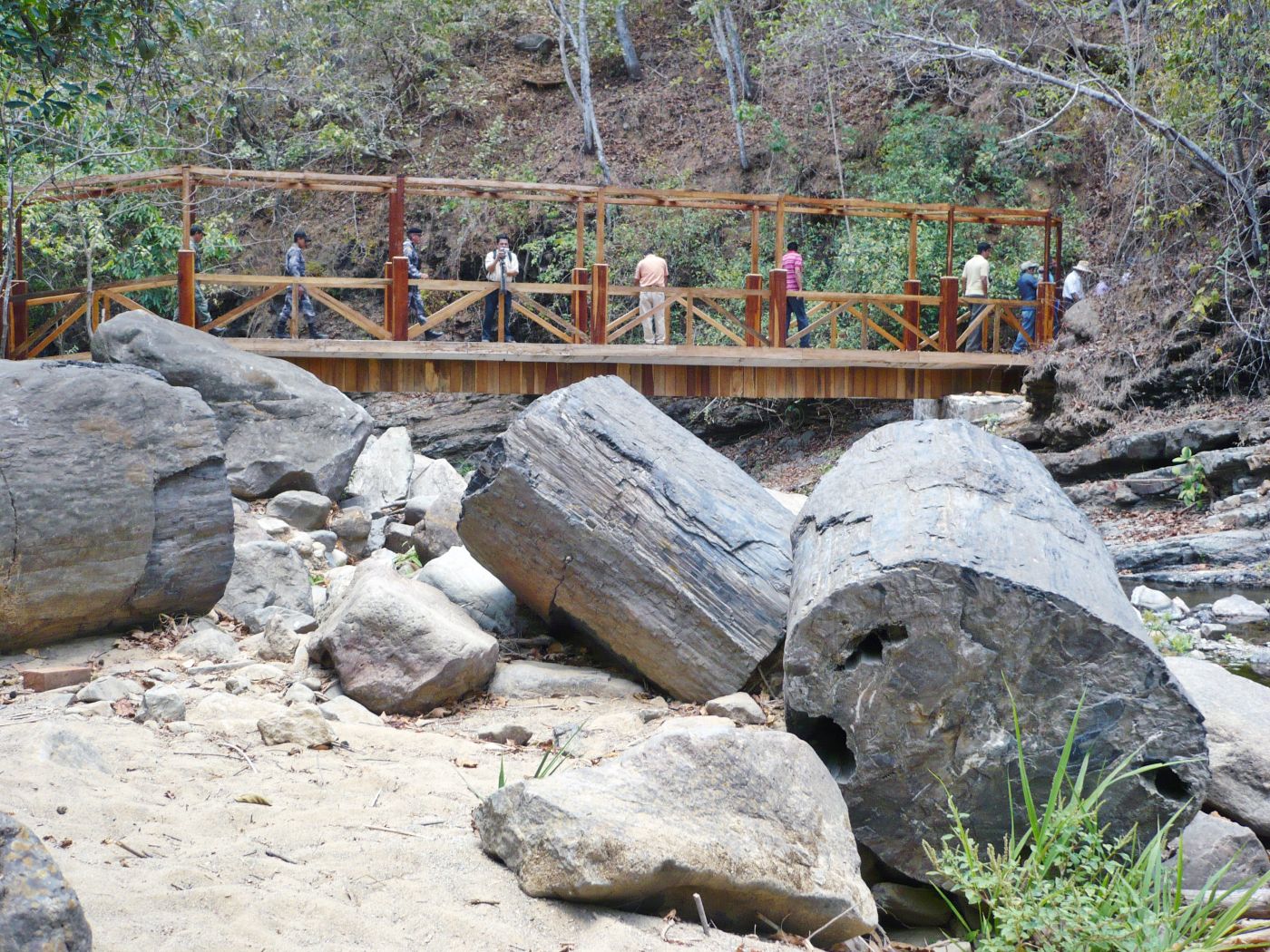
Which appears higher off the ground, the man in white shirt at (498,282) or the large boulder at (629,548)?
the man in white shirt at (498,282)

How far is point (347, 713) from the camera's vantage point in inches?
181

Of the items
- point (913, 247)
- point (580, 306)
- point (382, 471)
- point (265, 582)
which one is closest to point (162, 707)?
point (265, 582)

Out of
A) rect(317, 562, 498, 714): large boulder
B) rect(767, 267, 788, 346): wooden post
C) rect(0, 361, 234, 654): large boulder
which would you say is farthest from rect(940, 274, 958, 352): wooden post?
rect(317, 562, 498, 714): large boulder

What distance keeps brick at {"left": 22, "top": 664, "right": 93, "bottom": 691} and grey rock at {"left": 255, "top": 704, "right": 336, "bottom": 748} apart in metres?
1.08

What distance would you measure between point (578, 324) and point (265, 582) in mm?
7972

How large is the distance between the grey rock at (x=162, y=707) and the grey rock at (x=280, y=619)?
4.03 feet

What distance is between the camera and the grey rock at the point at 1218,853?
388 cm

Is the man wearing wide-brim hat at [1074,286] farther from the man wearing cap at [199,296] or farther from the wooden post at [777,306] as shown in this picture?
the man wearing cap at [199,296]

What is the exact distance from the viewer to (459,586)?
5871 millimetres

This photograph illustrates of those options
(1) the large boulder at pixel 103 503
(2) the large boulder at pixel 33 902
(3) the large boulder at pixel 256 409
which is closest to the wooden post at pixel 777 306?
(3) the large boulder at pixel 256 409

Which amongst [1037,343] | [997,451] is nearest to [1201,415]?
[1037,343]

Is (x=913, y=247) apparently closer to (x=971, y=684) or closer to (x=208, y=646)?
(x=208, y=646)

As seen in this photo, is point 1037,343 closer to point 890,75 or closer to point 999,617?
point 890,75

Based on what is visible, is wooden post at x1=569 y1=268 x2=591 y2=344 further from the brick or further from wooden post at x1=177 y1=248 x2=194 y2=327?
the brick
